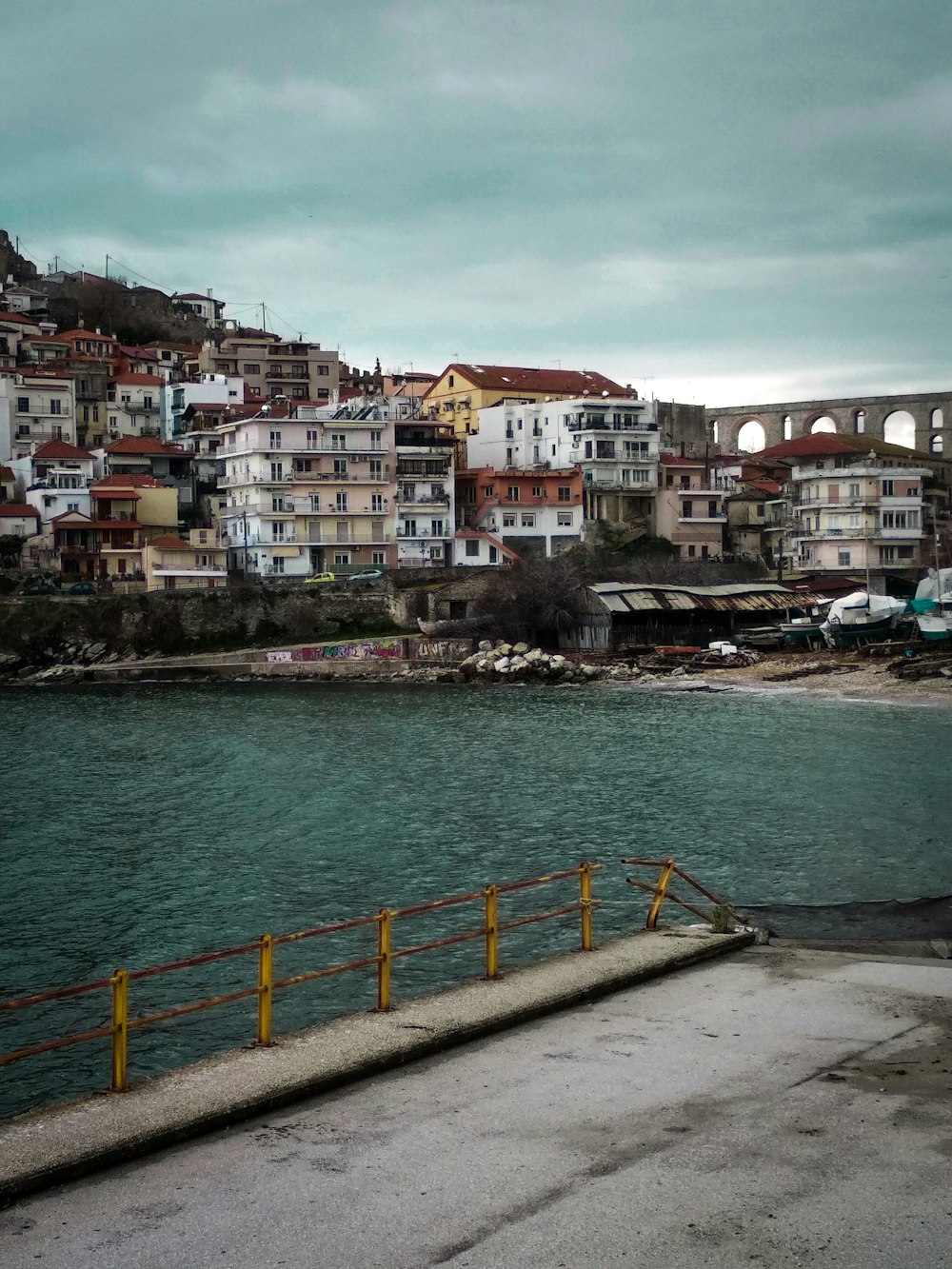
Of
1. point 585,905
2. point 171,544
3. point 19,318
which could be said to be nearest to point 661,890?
point 585,905

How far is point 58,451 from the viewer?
3199 inches

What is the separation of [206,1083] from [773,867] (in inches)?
597

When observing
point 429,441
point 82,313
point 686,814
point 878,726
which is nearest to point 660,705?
point 878,726

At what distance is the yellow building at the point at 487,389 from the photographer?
9231 centimetres

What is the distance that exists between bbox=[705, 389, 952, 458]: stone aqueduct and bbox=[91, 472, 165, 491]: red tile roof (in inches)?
2250

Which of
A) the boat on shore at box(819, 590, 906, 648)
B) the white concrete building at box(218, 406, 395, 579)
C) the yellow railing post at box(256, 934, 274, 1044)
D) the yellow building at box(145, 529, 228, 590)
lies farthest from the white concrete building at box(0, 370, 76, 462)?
the yellow railing post at box(256, 934, 274, 1044)

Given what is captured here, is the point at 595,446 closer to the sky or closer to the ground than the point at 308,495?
closer to the sky

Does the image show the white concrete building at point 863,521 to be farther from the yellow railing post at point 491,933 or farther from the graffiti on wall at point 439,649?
the yellow railing post at point 491,933

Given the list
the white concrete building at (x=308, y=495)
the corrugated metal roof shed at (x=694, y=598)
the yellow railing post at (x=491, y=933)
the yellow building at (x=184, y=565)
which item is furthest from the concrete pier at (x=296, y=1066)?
the white concrete building at (x=308, y=495)

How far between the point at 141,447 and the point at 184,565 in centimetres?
1488

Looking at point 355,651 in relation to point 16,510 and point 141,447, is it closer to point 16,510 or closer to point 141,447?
point 16,510

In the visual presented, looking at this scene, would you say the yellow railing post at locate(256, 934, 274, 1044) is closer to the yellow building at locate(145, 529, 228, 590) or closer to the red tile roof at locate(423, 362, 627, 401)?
the yellow building at locate(145, 529, 228, 590)

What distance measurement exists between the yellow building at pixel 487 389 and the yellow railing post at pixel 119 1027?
81.2 metres

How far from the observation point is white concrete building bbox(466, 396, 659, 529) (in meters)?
84.6
